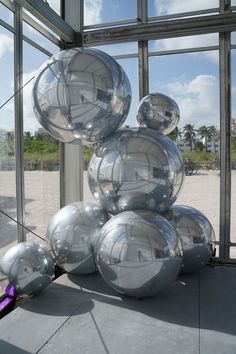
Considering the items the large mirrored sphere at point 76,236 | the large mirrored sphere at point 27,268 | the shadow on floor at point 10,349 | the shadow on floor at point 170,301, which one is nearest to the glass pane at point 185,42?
the large mirrored sphere at point 76,236

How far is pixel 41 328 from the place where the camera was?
2.25 metres

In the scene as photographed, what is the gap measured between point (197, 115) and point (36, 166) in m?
1.84

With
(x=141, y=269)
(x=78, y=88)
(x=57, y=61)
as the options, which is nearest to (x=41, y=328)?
(x=141, y=269)

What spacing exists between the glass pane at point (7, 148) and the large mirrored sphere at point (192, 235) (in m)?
1.41

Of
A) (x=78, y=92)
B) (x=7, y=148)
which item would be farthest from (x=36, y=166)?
(x=78, y=92)

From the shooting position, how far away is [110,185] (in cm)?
270

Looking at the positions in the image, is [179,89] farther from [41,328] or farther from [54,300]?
[41,328]

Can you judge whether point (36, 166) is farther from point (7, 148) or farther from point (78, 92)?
point (78, 92)

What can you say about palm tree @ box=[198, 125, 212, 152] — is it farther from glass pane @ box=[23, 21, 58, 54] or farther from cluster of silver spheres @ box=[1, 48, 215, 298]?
glass pane @ box=[23, 21, 58, 54]

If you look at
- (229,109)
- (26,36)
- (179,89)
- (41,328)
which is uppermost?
(26,36)

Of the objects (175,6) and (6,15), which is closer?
(6,15)

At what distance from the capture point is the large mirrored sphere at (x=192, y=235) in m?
3.02

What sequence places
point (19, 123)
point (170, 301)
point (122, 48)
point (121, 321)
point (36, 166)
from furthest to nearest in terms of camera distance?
point (122, 48)
point (36, 166)
point (19, 123)
point (170, 301)
point (121, 321)

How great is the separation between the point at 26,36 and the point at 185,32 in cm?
167
